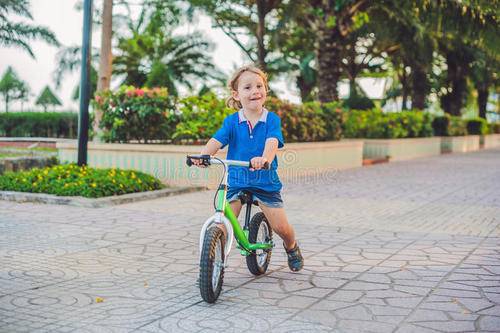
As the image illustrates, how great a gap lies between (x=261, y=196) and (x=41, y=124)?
19015 millimetres

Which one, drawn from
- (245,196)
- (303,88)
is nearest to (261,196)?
(245,196)

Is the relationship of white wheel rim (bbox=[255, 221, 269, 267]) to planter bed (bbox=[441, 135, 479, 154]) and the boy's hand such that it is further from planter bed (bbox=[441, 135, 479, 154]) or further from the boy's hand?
planter bed (bbox=[441, 135, 479, 154])

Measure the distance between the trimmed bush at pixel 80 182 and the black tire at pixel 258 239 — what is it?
4.55 m

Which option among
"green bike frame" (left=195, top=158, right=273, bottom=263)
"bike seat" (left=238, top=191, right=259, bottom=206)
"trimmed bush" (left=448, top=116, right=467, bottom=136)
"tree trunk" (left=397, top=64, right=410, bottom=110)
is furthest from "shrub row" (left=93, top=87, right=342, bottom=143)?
"tree trunk" (left=397, top=64, right=410, bottom=110)

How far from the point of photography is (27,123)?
22484mm

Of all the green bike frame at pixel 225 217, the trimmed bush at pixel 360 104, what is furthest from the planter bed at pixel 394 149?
the green bike frame at pixel 225 217

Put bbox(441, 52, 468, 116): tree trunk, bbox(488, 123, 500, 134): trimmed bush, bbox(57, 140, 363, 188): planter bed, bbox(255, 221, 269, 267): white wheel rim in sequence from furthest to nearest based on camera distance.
Answer: bbox(488, 123, 500, 134): trimmed bush < bbox(441, 52, 468, 116): tree trunk < bbox(57, 140, 363, 188): planter bed < bbox(255, 221, 269, 267): white wheel rim

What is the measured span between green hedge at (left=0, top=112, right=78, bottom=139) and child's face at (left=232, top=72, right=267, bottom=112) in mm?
17894

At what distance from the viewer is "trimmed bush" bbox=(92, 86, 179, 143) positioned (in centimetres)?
1156

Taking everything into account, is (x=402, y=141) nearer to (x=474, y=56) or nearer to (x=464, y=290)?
(x=474, y=56)

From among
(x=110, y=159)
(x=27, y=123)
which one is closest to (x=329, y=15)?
(x=110, y=159)

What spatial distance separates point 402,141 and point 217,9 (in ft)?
39.9

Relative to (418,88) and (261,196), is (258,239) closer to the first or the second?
(261,196)

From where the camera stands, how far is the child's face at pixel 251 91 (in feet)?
15.4
